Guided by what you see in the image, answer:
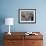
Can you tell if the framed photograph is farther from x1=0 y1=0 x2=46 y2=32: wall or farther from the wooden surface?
the wooden surface

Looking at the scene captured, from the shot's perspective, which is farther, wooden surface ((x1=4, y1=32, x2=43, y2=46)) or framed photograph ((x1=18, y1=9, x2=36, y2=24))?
framed photograph ((x1=18, y1=9, x2=36, y2=24))

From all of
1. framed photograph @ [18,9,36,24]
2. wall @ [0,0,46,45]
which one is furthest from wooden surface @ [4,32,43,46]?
framed photograph @ [18,9,36,24]

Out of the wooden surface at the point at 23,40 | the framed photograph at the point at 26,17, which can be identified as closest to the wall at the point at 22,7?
the framed photograph at the point at 26,17

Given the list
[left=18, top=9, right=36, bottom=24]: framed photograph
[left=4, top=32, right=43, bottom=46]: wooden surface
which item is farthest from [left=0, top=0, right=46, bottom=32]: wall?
[left=4, top=32, right=43, bottom=46]: wooden surface

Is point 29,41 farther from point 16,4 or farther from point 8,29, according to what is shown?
point 16,4

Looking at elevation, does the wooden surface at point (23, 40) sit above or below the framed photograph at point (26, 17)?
below

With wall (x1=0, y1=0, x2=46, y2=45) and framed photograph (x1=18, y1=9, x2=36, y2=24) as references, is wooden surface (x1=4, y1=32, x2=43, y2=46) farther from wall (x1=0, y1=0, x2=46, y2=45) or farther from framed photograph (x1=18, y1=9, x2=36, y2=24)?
framed photograph (x1=18, y1=9, x2=36, y2=24)

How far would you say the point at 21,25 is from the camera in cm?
436

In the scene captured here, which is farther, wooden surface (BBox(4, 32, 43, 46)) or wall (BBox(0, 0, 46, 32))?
wall (BBox(0, 0, 46, 32))

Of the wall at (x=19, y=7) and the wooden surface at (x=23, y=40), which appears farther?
the wall at (x=19, y=7)

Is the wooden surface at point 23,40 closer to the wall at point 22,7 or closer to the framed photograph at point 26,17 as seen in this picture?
the wall at point 22,7

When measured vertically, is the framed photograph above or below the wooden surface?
above

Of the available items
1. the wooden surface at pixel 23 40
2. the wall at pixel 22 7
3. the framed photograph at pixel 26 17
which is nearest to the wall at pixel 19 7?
the wall at pixel 22 7

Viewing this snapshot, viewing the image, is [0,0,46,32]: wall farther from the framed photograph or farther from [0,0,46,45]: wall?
the framed photograph
